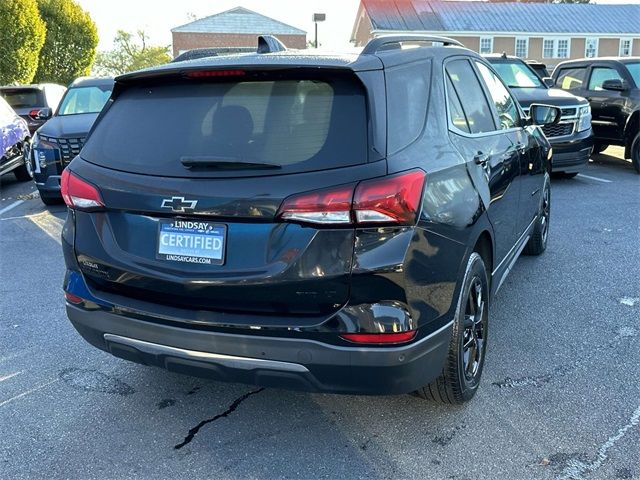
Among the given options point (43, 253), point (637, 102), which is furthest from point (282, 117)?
point (637, 102)

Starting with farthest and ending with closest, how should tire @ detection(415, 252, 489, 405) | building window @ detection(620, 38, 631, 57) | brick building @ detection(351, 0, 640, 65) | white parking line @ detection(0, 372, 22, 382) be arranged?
building window @ detection(620, 38, 631, 57) < brick building @ detection(351, 0, 640, 65) < white parking line @ detection(0, 372, 22, 382) < tire @ detection(415, 252, 489, 405)

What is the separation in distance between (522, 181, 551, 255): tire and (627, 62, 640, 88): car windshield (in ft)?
20.9

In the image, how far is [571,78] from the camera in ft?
39.7

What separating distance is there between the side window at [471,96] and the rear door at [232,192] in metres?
1.08

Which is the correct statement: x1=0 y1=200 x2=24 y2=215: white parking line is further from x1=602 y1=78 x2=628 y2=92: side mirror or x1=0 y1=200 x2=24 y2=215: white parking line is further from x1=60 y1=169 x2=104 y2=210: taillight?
x1=602 y1=78 x2=628 y2=92: side mirror

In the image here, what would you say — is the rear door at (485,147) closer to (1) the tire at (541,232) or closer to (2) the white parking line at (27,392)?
(1) the tire at (541,232)

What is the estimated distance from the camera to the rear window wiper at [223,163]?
7.63 ft

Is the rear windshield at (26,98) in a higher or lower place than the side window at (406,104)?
lower

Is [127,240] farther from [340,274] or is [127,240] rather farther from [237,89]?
[340,274]

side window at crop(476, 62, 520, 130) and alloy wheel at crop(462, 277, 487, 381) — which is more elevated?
side window at crop(476, 62, 520, 130)

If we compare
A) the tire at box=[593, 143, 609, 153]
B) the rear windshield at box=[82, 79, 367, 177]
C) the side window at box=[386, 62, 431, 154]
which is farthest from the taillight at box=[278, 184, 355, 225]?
the tire at box=[593, 143, 609, 153]

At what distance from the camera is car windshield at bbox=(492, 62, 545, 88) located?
33.1 feet

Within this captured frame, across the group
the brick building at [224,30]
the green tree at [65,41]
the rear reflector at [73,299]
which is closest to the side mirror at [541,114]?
the rear reflector at [73,299]

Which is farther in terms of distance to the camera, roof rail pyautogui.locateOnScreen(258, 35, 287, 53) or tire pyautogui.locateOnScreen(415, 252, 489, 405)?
roof rail pyautogui.locateOnScreen(258, 35, 287, 53)
